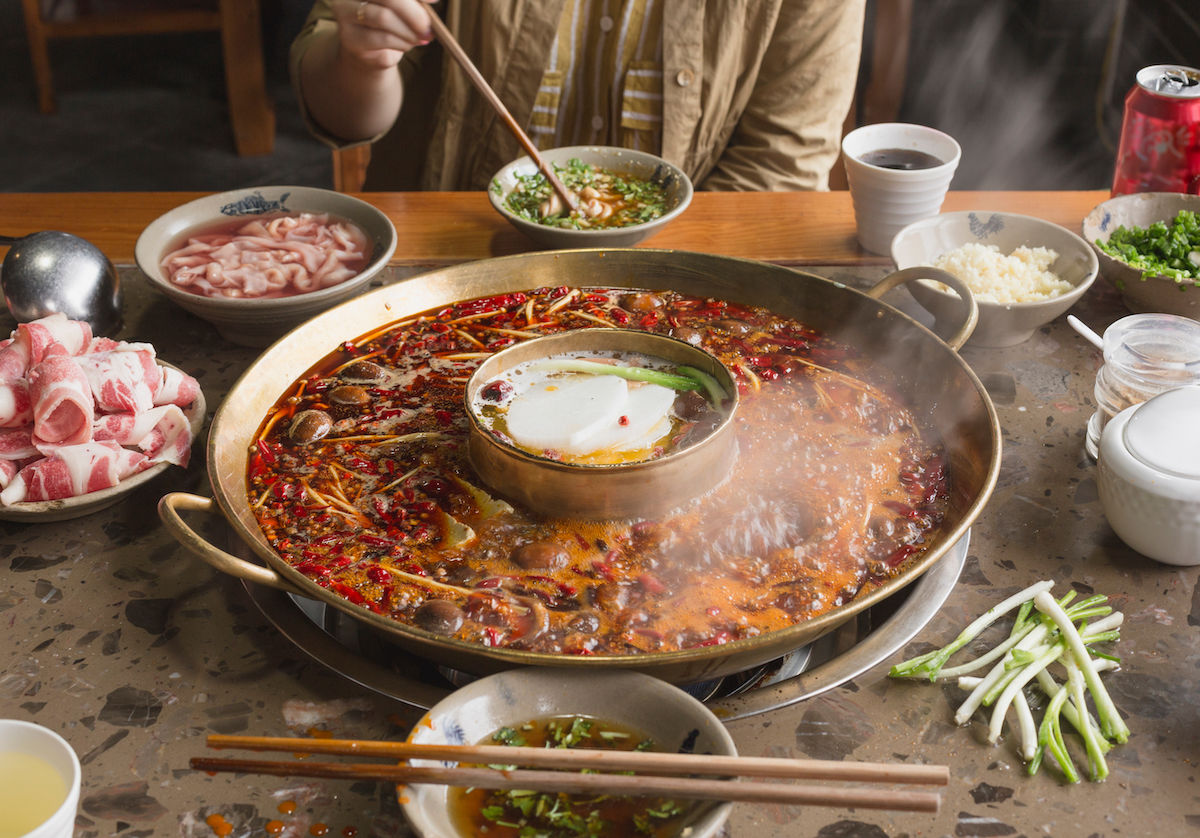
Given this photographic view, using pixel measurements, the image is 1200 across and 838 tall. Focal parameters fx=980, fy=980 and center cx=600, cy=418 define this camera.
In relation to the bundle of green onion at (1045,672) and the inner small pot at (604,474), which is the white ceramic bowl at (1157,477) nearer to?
the bundle of green onion at (1045,672)

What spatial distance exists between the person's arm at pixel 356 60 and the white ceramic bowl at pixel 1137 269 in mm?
1966

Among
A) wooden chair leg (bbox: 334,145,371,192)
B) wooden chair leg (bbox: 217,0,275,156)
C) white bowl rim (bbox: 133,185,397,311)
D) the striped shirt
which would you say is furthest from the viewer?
wooden chair leg (bbox: 217,0,275,156)

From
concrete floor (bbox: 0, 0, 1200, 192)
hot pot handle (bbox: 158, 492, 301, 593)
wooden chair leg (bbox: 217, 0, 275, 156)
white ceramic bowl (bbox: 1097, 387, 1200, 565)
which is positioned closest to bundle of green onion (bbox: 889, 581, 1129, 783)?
white ceramic bowl (bbox: 1097, 387, 1200, 565)

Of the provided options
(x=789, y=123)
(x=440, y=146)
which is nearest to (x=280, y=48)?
(x=440, y=146)

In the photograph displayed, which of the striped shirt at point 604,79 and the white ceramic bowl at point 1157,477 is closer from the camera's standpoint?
the white ceramic bowl at point 1157,477

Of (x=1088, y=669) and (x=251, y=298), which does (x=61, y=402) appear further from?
(x=1088, y=669)

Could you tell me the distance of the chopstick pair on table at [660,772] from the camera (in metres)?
1.20

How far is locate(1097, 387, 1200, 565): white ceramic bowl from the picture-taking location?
176cm

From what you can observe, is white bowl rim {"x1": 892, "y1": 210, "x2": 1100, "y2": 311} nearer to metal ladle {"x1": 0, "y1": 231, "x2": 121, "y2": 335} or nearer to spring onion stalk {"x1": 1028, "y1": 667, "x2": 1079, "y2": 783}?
spring onion stalk {"x1": 1028, "y1": 667, "x2": 1079, "y2": 783}

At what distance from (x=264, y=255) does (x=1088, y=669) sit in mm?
2107

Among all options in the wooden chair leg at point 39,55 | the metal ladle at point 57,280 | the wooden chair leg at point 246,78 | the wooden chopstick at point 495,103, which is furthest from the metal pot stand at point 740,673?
the wooden chair leg at point 39,55

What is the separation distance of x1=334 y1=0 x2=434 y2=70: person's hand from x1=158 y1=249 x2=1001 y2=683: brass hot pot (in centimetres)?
84

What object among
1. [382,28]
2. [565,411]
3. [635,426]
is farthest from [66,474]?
[382,28]

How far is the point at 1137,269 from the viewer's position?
98.7 inches
